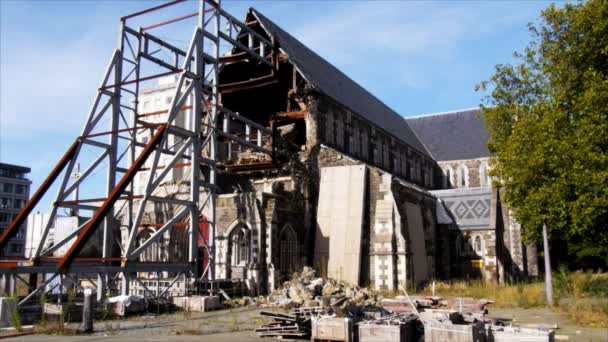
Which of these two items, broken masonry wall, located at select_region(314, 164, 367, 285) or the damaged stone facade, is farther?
the damaged stone facade

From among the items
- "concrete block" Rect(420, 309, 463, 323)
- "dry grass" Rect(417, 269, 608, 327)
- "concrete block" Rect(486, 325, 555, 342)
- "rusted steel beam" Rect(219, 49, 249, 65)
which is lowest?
"dry grass" Rect(417, 269, 608, 327)

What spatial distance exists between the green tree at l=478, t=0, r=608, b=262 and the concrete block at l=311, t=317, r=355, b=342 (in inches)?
386

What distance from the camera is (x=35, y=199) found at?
17.9 meters

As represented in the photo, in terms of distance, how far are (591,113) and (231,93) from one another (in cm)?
1922

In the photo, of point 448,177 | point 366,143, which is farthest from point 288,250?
point 448,177

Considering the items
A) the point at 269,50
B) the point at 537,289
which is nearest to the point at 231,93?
the point at 269,50

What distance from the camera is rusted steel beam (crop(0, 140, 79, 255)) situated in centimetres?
1702

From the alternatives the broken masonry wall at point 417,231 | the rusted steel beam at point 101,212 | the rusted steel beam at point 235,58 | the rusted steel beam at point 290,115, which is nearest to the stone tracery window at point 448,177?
the broken masonry wall at point 417,231

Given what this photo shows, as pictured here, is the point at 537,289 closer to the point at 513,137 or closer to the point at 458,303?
the point at 513,137

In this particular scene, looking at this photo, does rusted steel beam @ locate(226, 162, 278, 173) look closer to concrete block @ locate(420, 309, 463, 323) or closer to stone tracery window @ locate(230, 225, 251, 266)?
stone tracery window @ locate(230, 225, 251, 266)

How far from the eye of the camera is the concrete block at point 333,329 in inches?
428

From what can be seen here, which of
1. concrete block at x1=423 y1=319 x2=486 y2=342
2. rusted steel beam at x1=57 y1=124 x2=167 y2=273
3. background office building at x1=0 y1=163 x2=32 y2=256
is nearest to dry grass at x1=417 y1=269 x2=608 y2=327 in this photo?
concrete block at x1=423 y1=319 x2=486 y2=342

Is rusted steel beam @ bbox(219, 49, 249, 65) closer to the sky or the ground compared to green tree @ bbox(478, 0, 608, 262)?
closer to the sky

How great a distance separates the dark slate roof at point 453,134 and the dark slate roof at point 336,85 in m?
2.16
